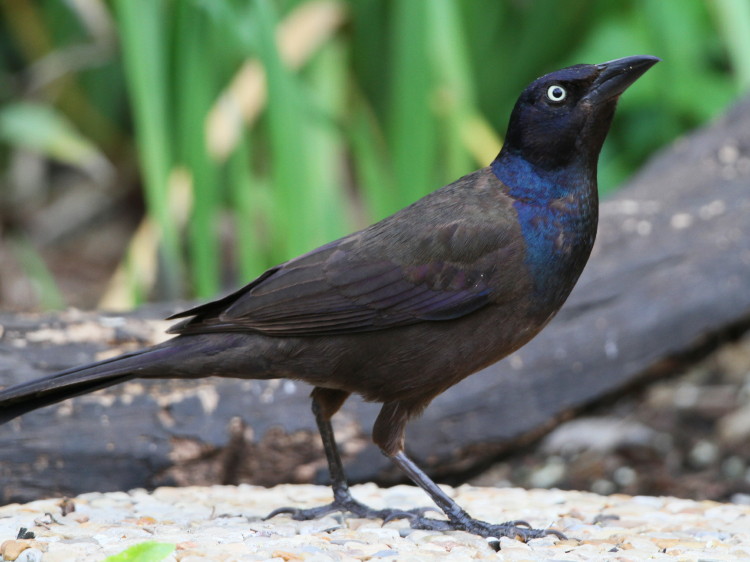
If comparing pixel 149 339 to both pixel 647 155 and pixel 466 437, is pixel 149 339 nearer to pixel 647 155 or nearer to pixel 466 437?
pixel 466 437

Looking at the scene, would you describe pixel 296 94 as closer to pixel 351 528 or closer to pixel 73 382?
pixel 73 382

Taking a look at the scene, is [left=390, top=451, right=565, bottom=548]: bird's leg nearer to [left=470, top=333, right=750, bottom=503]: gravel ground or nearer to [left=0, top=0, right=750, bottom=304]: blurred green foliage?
[left=470, top=333, right=750, bottom=503]: gravel ground

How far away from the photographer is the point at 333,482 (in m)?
3.10

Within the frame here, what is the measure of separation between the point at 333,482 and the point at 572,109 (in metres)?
1.30

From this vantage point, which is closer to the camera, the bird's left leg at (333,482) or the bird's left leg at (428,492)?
the bird's left leg at (428,492)

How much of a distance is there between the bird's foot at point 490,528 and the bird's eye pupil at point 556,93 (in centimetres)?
118

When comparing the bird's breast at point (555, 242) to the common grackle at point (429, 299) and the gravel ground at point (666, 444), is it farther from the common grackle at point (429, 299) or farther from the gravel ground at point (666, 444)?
the gravel ground at point (666, 444)

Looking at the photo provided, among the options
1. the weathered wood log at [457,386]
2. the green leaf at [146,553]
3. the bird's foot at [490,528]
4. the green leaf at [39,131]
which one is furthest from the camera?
the green leaf at [39,131]

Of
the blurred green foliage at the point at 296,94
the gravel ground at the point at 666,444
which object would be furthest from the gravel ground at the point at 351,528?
the blurred green foliage at the point at 296,94

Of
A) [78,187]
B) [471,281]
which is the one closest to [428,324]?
[471,281]

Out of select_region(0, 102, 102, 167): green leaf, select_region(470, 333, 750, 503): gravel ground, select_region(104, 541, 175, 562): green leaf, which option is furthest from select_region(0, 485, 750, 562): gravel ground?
select_region(0, 102, 102, 167): green leaf

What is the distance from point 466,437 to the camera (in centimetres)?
368

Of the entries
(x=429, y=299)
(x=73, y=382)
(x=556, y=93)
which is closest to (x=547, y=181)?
(x=556, y=93)

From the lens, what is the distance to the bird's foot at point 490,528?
2.76m
